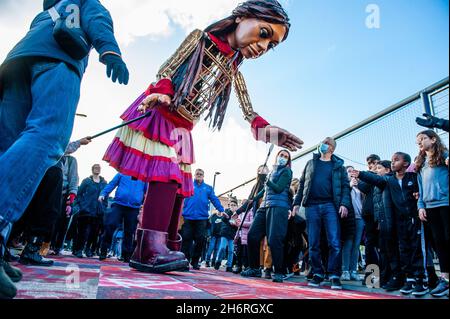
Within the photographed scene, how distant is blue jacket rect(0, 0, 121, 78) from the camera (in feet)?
4.36

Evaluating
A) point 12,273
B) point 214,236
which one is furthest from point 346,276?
point 214,236

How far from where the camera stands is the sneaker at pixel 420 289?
2.31 m

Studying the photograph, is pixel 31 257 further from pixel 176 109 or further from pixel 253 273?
pixel 253 273

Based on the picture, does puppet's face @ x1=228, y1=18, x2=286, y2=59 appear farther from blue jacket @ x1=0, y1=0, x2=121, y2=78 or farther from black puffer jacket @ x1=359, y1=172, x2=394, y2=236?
black puffer jacket @ x1=359, y1=172, x2=394, y2=236

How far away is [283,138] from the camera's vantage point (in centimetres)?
230

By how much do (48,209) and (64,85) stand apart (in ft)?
5.32

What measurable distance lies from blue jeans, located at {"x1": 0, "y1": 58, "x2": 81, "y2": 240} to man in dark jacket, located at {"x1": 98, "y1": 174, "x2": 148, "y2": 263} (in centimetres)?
337

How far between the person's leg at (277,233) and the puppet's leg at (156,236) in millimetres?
1803

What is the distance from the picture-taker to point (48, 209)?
2529 millimetres

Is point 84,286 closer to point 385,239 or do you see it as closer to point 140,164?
point 140,164

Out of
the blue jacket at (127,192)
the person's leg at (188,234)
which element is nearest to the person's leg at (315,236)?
the person's leg at (188,234)

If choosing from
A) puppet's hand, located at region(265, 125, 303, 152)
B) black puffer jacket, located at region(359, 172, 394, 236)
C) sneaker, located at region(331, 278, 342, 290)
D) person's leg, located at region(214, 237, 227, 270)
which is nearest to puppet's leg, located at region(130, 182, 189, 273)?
puppet's hand, located at region(265, 125, 303, 152)

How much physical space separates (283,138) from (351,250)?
9.97ft
